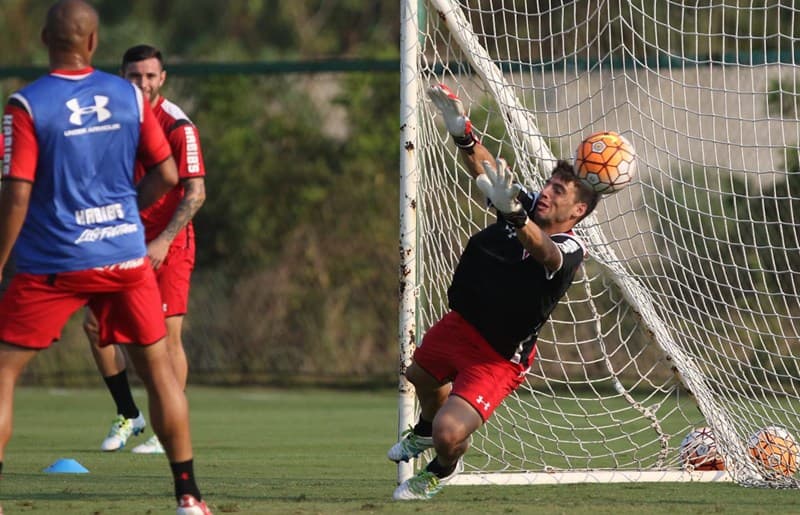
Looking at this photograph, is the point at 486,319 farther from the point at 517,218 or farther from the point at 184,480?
the point at 184,480

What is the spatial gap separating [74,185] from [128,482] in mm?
2537

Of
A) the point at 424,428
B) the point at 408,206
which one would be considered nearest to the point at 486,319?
the point at 424,428

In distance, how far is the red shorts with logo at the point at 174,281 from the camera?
8.02 m

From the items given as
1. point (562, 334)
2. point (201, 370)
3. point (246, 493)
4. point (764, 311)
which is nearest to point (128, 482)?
point (246, 493)

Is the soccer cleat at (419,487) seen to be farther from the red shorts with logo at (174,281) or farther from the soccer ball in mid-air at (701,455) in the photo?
the red shorts with logo at (174,281)

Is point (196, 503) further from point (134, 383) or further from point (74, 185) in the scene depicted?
point (134, 383)

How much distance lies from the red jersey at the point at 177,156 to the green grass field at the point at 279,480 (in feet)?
4.43

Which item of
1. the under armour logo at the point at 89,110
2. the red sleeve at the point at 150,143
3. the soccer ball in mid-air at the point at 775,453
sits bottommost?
the soccer ball in mid-air at the point at 775,453

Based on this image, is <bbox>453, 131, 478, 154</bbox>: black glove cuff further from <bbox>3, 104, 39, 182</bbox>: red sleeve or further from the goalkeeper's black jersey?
<bbox>3, 104, 39, 182</bbox>: red sleeve

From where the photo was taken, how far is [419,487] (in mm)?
6223

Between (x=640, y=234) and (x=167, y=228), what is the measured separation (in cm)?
279

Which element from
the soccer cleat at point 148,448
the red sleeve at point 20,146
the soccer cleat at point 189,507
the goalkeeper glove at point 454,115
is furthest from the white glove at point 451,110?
the soccer cleat at point 148,448

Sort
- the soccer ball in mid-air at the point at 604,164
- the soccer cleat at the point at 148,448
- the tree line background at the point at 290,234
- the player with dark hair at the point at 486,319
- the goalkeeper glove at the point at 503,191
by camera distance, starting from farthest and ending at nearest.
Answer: the tree line background at the point at 290,234 → the soccer cleat at the point at 148,448 → the soccer ball in mid-air at the point at 604,164 → the player with dark hair at the point at 486,319 → the goalkeeper glove at the point at 503,191

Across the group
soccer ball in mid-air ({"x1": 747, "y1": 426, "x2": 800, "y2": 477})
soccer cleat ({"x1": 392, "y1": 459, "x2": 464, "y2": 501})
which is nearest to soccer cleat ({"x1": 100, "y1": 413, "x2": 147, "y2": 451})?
soccer cleat ({"x1": 392, "y1": 459, "x2": 464, "y2": 501})
